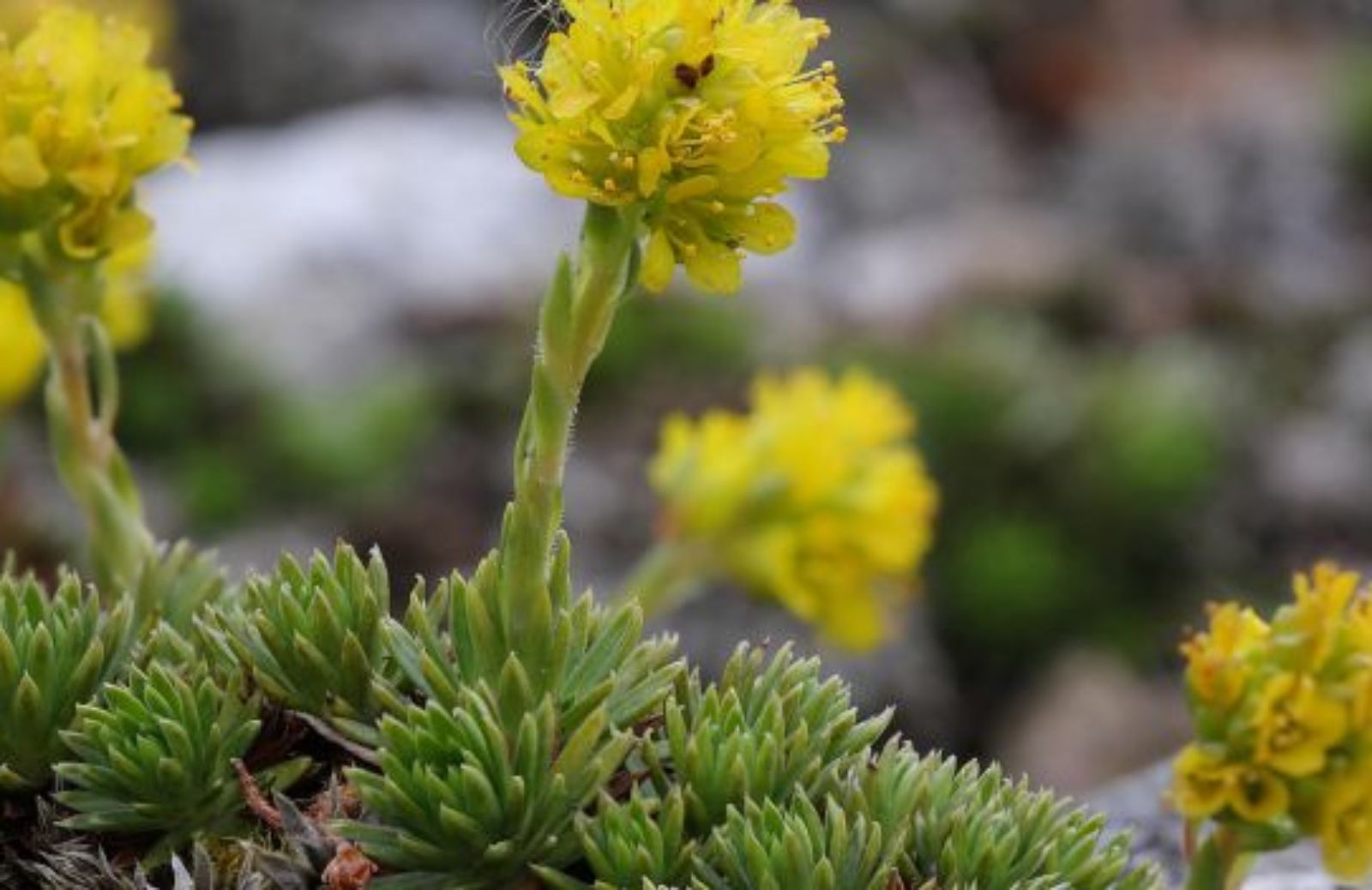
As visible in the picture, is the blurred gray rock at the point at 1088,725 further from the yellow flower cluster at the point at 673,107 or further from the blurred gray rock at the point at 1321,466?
the yellow flower cluster at the point at 673,107

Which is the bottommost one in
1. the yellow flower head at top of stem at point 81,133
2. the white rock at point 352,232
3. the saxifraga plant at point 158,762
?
the saxifraga plant at point 158,762

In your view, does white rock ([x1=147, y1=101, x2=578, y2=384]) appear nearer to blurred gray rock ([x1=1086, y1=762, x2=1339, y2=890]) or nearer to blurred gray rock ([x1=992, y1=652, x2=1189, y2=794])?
blurred gray rock ([x1=992, y1=652, x2=1189, y2=794])

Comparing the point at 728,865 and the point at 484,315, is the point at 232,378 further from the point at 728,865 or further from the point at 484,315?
the point at 728,865

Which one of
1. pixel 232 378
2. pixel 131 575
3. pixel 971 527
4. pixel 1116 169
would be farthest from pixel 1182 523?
pixel 131 575

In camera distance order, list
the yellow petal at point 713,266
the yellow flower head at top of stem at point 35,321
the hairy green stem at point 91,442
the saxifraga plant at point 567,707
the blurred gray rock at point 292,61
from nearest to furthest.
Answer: the saxifraga plant at point 567,707 → the yellow petal at point 713,266 → the hairy green stem at point 91,442 → the yellow flower head at top of stem at point 35,321 → the blurred gray rock at point 292,61

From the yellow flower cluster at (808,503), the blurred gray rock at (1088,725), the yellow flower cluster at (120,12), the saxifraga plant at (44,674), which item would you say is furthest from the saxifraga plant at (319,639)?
the yellow flower cluster at (120,12)

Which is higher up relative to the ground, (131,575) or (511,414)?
(511,414)

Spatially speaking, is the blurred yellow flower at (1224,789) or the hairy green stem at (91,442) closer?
the blurred yellow flower at (1224,789)
